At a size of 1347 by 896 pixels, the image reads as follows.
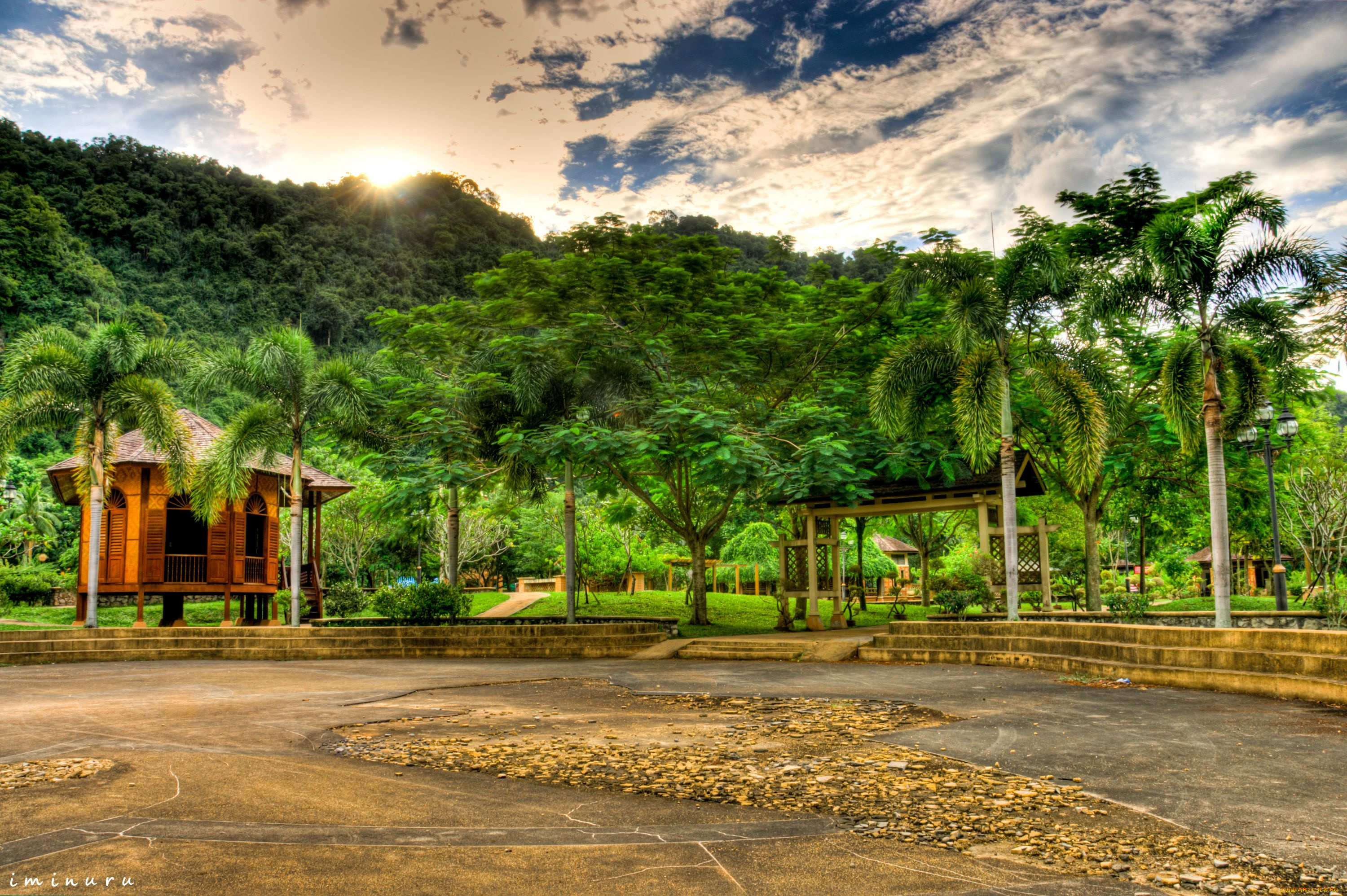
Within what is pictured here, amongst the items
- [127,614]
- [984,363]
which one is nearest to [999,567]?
[984,363]

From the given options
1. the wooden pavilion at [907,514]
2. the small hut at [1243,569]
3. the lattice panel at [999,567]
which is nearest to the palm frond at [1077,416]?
the wooden pavilion at [907,514]

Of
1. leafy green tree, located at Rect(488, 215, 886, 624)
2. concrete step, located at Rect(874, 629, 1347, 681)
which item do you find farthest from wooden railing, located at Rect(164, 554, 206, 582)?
concrete step, located at Rect(874, 629, 1347, 681)

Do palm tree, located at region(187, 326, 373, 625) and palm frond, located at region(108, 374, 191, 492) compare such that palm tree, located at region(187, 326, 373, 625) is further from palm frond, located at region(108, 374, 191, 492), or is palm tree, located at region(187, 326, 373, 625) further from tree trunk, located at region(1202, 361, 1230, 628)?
tree trunk, located at region(1202, 361, 1230, 628)

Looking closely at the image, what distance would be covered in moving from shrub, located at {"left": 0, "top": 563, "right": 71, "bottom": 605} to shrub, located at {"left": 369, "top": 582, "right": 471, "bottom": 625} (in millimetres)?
15214

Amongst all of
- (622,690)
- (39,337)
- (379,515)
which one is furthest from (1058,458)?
(39,337)

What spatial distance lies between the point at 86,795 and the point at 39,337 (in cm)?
1868

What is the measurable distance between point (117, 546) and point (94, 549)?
460 centimetres

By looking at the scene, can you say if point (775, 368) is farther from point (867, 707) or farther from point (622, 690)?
point (867, 707)

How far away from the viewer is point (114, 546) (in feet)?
78.9

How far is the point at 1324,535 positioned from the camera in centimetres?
1934

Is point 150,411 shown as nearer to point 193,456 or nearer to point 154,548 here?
point 193,456

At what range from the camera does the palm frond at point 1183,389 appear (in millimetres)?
14688

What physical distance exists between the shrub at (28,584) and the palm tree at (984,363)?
27143 mm

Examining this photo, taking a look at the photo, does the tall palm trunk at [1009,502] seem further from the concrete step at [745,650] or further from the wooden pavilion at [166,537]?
the wooden pavilion at [166,537]
